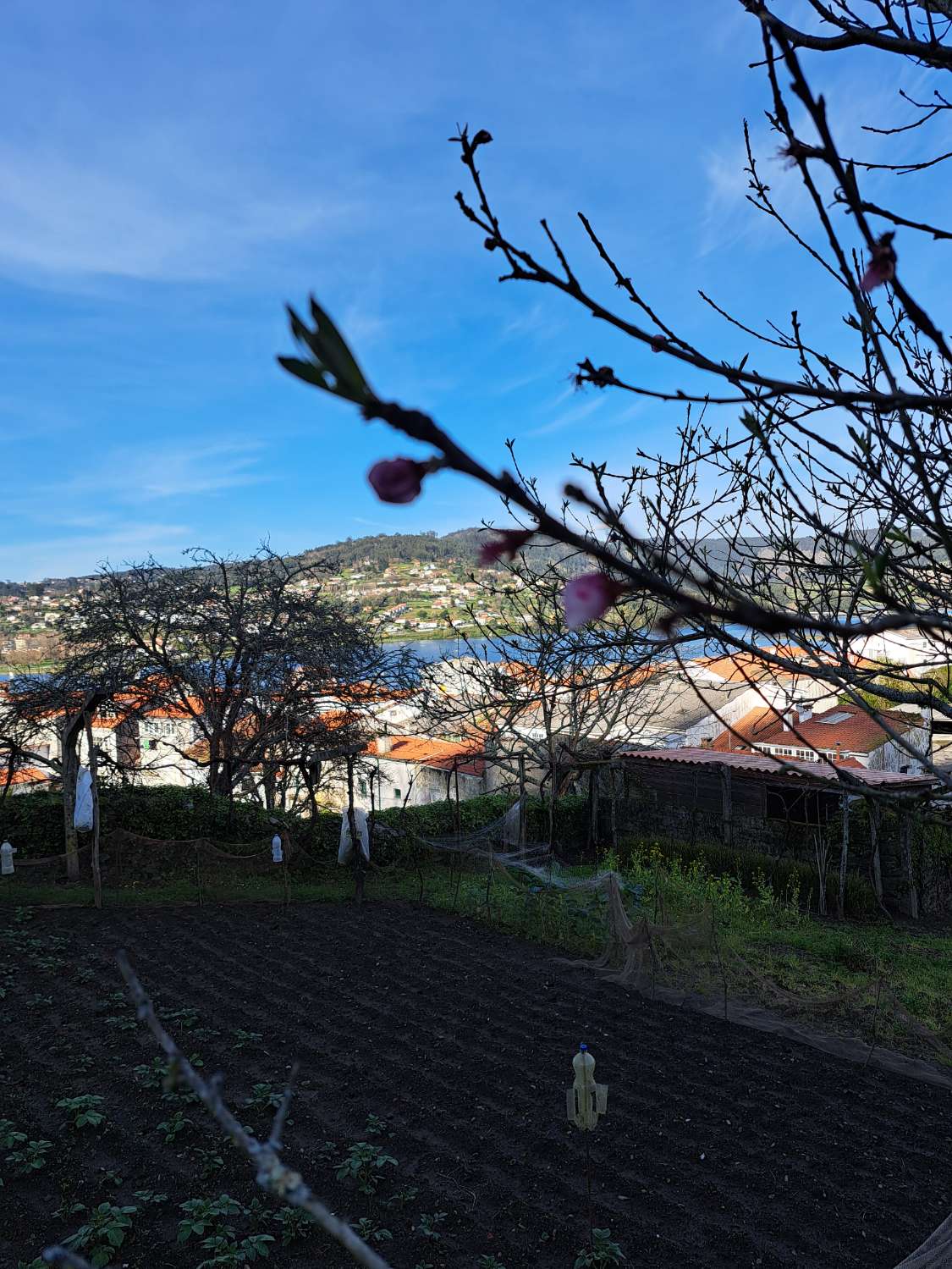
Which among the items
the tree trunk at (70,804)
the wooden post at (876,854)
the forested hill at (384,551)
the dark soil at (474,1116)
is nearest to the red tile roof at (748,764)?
the wooden post at (876,854)

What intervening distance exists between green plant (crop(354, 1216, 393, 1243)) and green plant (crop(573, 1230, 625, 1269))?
903 mm

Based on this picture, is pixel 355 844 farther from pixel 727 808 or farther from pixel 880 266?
pixel 880 266

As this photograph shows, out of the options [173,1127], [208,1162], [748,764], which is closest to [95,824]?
[173,1127]

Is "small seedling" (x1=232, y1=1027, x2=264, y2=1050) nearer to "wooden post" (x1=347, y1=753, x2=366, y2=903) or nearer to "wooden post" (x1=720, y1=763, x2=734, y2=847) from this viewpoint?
"wooden post" (x1=347, y1=753, x2=366, y2=903)

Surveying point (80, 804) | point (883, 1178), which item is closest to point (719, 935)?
point (883, 1178)

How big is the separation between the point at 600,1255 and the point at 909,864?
894 cm

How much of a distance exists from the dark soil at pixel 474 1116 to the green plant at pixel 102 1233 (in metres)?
0.13

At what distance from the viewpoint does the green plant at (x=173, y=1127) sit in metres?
4.87

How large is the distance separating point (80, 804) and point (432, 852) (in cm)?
536

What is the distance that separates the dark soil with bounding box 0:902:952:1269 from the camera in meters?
4.12

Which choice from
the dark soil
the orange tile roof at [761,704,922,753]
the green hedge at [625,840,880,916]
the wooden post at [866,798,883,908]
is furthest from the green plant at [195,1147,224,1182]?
the orange tile roof at [761,704,922,753]

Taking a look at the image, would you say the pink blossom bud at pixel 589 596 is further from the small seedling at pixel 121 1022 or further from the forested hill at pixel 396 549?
the forested hill at pixel 396 549

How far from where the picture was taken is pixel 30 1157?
4.57 metres

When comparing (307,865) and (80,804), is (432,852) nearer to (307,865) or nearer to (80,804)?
(307,865)
